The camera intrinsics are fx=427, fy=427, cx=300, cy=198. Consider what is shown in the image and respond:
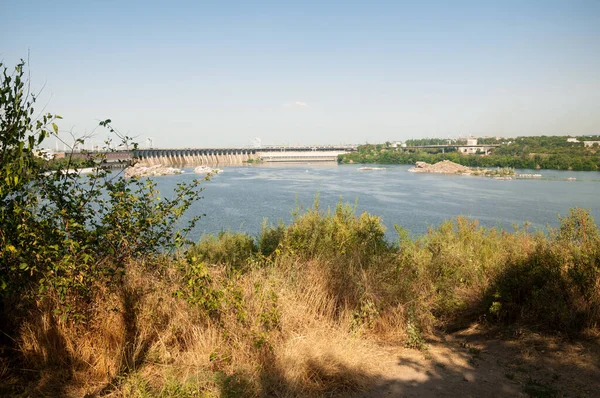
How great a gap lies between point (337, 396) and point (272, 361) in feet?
1.90

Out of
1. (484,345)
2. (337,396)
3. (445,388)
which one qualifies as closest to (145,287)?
(337,396)

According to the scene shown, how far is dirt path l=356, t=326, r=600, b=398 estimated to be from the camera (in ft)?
10.6

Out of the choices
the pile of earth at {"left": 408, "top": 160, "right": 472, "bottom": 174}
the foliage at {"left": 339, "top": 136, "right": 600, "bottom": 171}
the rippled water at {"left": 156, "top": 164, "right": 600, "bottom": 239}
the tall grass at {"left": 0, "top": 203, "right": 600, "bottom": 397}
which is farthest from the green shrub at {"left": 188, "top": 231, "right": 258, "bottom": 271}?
the foliage at {"left": 339, "top": 136, "right": 600, "bottom": 171}

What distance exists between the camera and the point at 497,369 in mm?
3664

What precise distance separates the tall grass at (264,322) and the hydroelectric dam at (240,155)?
83459 mm

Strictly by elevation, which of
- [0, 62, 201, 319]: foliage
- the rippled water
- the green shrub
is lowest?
the rippled water

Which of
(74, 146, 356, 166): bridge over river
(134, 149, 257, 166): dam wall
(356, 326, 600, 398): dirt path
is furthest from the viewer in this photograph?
(74, 146, 356, 166): bridge over river

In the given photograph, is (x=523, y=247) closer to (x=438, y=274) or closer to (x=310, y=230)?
(x=438, y=274)

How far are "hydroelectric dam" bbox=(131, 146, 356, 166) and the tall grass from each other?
274 feet

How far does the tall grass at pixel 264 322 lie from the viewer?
3244mm

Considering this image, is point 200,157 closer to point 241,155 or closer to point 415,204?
point 241,155

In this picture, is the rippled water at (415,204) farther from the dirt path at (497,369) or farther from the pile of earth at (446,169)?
the pile of earth at (446,169)

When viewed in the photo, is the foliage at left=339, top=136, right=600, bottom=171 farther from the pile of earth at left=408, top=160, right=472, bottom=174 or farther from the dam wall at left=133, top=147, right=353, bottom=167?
the pile of earth at left=408, top=160, right=472, bottom=174

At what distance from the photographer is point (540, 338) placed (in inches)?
164
